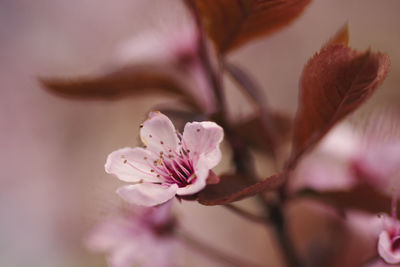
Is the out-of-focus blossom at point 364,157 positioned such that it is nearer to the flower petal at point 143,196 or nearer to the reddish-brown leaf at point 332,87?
the reddish-brown leaf at point 332,87

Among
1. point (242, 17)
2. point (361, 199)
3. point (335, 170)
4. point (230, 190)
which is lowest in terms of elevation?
point (335, 170)

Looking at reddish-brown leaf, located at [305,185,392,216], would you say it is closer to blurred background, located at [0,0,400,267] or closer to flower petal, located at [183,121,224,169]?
flower petal, located at [183,121,224,169]

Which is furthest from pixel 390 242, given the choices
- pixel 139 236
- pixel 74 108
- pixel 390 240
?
pixel 74 108

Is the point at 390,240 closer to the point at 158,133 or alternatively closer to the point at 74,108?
the point at 158,133

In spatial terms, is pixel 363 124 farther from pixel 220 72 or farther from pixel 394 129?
pixel 220 72

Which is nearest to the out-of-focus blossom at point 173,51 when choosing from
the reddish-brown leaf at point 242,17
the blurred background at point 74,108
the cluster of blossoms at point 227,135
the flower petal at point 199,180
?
the cluster of blossoms at point 227,135

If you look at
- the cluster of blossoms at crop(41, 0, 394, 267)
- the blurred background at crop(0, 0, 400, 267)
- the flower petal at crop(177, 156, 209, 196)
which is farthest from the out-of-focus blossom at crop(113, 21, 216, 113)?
the blurred background at crop(0, 0, 400, 267)

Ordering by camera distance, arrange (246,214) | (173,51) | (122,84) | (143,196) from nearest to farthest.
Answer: (143,196) < (246,214) < (122,84) < (173,51)

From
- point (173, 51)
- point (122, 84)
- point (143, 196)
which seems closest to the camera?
point (143, 196)
